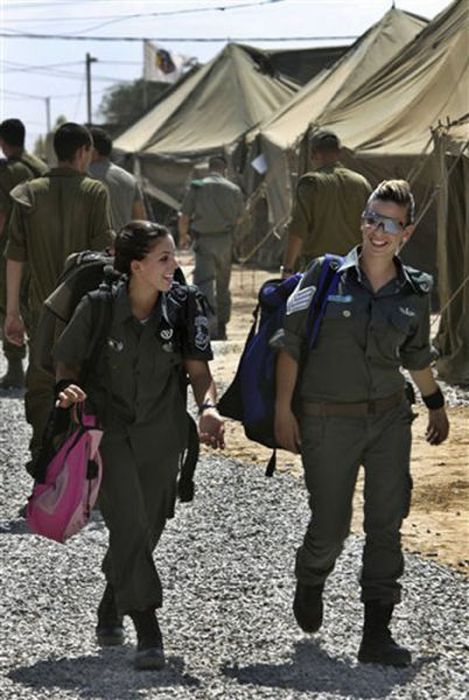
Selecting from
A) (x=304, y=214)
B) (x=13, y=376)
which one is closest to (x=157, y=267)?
(x=304, y=214)

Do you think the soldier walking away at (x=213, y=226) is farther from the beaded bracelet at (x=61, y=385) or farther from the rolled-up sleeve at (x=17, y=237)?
the beaded bracelet at (x=61, y=385)

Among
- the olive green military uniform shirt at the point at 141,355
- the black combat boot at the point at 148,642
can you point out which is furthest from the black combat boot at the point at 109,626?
the olive green military uniform shirt at the point at 141,355

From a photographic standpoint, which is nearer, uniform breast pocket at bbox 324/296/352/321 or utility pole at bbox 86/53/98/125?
uniform breast pocket at bbox 324/296/352/321

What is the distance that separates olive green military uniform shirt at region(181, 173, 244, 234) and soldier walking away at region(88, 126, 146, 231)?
6496 millimetres

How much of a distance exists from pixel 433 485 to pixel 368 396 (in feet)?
13.2

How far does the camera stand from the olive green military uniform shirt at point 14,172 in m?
11.7

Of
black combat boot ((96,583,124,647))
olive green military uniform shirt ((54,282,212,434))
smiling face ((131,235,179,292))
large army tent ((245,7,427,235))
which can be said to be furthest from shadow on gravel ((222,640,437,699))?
large army tent ((245,7,427,235))

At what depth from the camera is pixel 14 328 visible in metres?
8.02

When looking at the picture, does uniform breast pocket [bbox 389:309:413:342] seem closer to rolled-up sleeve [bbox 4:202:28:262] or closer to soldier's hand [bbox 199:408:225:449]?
soldier's hand [bbox 199:408:225:449]

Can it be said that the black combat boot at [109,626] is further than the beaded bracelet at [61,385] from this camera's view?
Yes

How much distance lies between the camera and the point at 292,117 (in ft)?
87.5

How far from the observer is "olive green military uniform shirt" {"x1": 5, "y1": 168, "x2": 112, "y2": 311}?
825cm

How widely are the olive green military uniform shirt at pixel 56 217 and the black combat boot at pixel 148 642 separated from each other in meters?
3.05

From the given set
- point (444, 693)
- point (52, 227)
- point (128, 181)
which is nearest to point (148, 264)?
point (444, 693)
